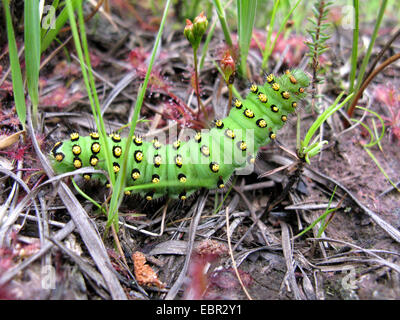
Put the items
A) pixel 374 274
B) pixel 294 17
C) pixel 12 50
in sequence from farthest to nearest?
pixel 294 17, pixel 12 50, pixel 374 274

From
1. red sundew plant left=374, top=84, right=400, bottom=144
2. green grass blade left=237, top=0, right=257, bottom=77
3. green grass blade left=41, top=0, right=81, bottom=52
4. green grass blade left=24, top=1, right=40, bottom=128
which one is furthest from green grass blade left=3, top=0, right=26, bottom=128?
red sundew plant left=374, top=84, right=400, bottom=144

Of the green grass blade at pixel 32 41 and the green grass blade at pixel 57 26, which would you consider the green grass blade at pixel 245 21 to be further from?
the green grass blade at pixel 32 41

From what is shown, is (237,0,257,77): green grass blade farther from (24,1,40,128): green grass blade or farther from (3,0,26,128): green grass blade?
(3,0,26,128): green grass blade

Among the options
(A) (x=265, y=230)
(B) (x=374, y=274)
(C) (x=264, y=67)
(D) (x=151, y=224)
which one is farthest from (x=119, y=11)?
(B) (x=374, y=274)

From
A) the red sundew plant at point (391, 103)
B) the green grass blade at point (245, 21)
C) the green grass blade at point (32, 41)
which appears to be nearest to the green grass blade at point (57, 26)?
the green grass blade at point (32, 41)

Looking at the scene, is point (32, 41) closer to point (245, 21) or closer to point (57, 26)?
point (57, 26)

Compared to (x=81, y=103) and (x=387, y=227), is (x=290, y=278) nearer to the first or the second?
(x=387, y=227)

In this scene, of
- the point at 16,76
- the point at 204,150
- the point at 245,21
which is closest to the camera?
the point at 16,76

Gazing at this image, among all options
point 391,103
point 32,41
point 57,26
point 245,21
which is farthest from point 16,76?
point 391,103
